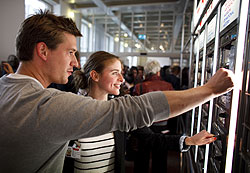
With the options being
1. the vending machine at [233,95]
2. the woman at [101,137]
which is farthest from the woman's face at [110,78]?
the vending machine at [233,95]

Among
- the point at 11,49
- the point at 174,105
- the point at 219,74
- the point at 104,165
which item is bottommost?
the point at 104,165

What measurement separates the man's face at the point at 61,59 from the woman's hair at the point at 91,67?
1.84 feet

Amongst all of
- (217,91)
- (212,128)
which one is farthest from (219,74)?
(212,128)

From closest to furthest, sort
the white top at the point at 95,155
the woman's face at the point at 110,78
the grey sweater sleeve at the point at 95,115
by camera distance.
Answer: the grey sweater sleeve at the point at 95,115 → the white top at the point at 95,155 → the woman's face at the point at 110,78

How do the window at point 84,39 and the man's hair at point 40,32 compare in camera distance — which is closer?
the man's hair at point 40,32

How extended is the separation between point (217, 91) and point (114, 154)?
36.0 inches

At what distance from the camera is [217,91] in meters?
0.63

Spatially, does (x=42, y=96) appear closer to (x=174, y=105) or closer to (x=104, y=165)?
(x=174, y=105)

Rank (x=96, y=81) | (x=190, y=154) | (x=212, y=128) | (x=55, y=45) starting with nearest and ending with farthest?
(x=55, y=45)
(x=212, y=128)
(x=96, y=81)
(x=190, y=154)

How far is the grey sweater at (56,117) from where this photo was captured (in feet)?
2.02

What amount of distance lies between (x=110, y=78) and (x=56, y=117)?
0.79 m

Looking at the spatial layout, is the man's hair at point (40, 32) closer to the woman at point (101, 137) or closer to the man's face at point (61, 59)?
the man's face at point (61, 59)

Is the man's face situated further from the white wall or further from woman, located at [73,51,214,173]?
the white wall

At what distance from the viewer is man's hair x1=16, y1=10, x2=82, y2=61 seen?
2.46 feet
